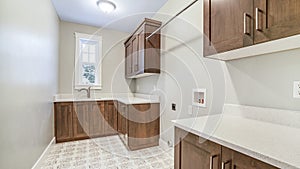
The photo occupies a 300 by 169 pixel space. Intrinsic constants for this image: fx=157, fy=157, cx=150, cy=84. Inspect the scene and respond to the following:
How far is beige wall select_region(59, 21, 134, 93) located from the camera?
376cm

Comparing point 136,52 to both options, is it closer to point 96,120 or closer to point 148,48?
point 148,48

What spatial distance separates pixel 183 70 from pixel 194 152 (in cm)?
143

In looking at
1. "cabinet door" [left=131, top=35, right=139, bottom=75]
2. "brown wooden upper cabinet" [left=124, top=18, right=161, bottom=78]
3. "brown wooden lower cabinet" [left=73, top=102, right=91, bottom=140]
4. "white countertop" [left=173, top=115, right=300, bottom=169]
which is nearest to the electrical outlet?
"white countertop" [left=173, top=115, right=300, bottom=169]

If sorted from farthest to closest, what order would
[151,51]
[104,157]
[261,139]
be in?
[151,51] < [104,157] < [261,139]

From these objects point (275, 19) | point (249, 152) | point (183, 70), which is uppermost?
point (275, 19)

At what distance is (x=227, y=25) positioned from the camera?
46.8 inches

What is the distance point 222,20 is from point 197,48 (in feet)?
2.77

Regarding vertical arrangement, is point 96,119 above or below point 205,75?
below

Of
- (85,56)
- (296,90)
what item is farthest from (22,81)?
(85,56)

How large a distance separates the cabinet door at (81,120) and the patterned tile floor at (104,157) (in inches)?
10.9

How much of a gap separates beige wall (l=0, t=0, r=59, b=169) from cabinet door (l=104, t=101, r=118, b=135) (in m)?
1.38

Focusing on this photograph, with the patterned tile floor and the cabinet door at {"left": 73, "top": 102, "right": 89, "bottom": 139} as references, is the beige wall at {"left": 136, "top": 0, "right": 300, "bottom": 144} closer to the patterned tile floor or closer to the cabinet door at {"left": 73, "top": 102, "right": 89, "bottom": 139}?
the patterned tile floor

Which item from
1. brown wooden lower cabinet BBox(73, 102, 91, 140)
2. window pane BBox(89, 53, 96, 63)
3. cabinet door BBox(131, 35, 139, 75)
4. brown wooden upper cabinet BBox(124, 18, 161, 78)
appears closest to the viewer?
brown wooden upper cabinet BBox(124, 18, 161, 78)

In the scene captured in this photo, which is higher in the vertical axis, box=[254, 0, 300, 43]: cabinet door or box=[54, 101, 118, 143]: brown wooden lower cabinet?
box=[254, 0, 300, 43]: cabinet door
